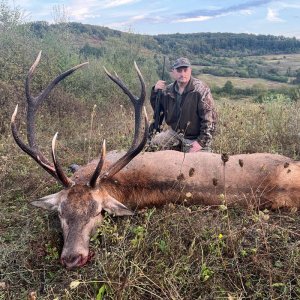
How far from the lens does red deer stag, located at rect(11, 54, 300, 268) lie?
3.91 metres

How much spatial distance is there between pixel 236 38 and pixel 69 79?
46.9m

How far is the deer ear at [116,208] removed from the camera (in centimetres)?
405

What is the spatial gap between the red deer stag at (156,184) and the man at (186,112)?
5.68ft

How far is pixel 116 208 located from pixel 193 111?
9.82ft

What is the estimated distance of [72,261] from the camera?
11.1 feet

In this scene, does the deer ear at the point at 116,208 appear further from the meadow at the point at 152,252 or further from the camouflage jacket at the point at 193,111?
the camouflage jacket at the point at 193,111

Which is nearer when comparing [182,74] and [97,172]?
[97,172]

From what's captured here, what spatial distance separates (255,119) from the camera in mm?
8562

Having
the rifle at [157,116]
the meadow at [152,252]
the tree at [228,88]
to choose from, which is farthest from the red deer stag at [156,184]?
the tree at [228,88]

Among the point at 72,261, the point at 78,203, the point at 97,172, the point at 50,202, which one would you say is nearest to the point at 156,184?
the point at 97,172

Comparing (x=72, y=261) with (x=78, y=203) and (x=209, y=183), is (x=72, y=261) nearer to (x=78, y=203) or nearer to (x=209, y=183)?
(x=78, y=203)

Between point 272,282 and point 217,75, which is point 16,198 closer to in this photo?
point 272,282

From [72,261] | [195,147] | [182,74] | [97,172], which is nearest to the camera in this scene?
[72,261]

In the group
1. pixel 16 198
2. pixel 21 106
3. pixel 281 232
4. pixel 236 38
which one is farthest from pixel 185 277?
pixel 236 38
